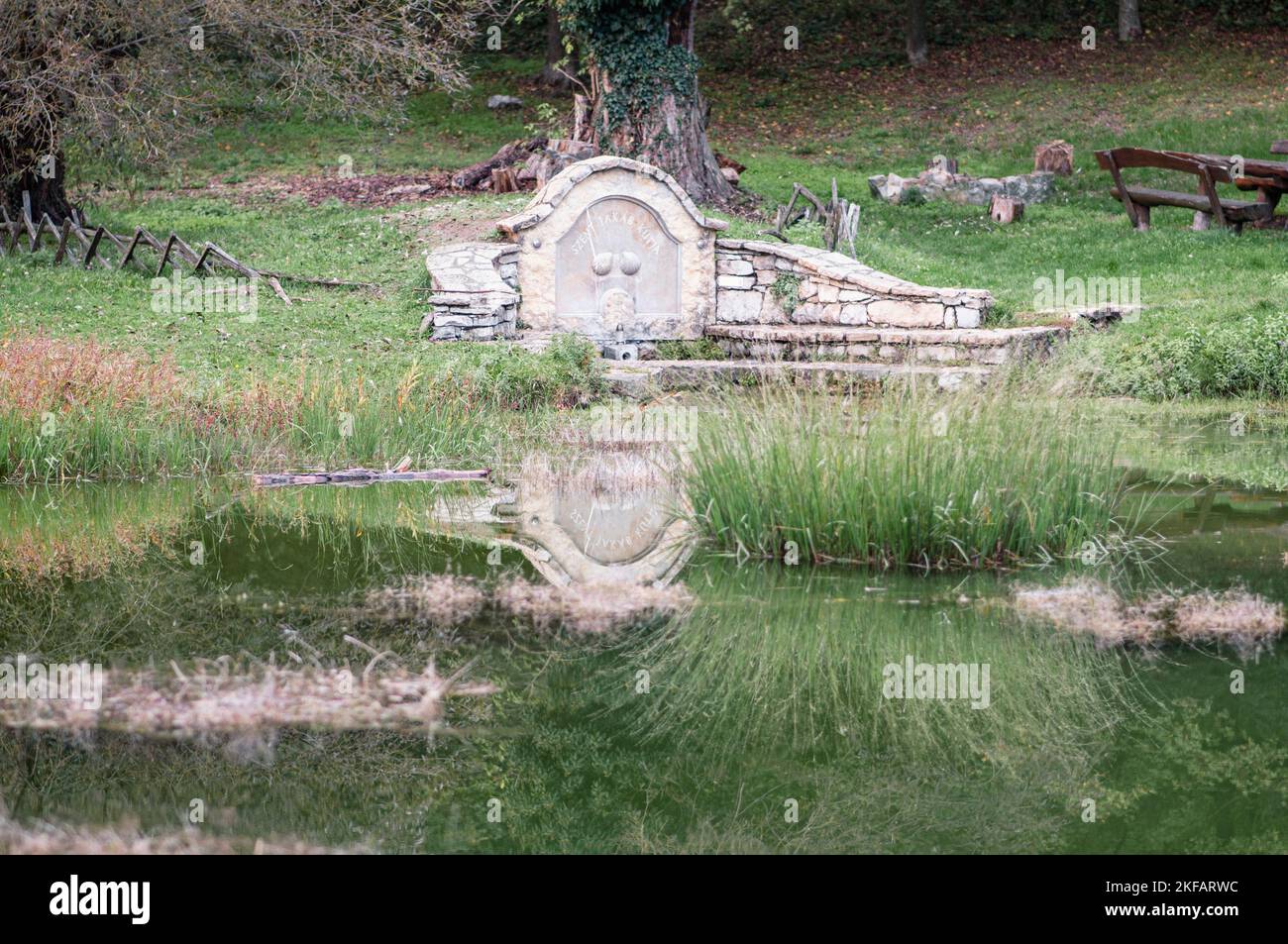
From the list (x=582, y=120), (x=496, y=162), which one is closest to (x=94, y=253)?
(x=496, y=162)

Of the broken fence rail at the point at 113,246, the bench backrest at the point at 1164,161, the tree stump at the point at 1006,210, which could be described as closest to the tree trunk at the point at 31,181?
the broken fence rail at the point at 113,246

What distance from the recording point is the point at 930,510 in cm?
794

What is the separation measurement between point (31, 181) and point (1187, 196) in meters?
14.5

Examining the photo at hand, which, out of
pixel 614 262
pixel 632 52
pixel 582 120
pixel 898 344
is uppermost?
pixel 632 52

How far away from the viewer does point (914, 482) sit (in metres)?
7.88

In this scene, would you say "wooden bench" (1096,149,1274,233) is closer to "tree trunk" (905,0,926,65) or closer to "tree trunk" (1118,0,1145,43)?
"tree trunk" (905,0,926,65)

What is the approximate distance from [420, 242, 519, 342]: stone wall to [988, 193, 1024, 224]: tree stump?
867 centimetres

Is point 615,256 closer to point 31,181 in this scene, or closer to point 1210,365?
point 1210,365

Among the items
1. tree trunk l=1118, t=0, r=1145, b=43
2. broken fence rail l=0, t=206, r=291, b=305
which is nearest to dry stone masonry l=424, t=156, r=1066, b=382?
broken fence rail l=0, t=206, r=291, b=305

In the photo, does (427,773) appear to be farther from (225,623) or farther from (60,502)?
(60,502)

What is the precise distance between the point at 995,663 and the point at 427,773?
102 inches

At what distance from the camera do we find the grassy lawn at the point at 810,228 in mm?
13203

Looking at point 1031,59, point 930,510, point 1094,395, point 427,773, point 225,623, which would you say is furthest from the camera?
point 1031,59
